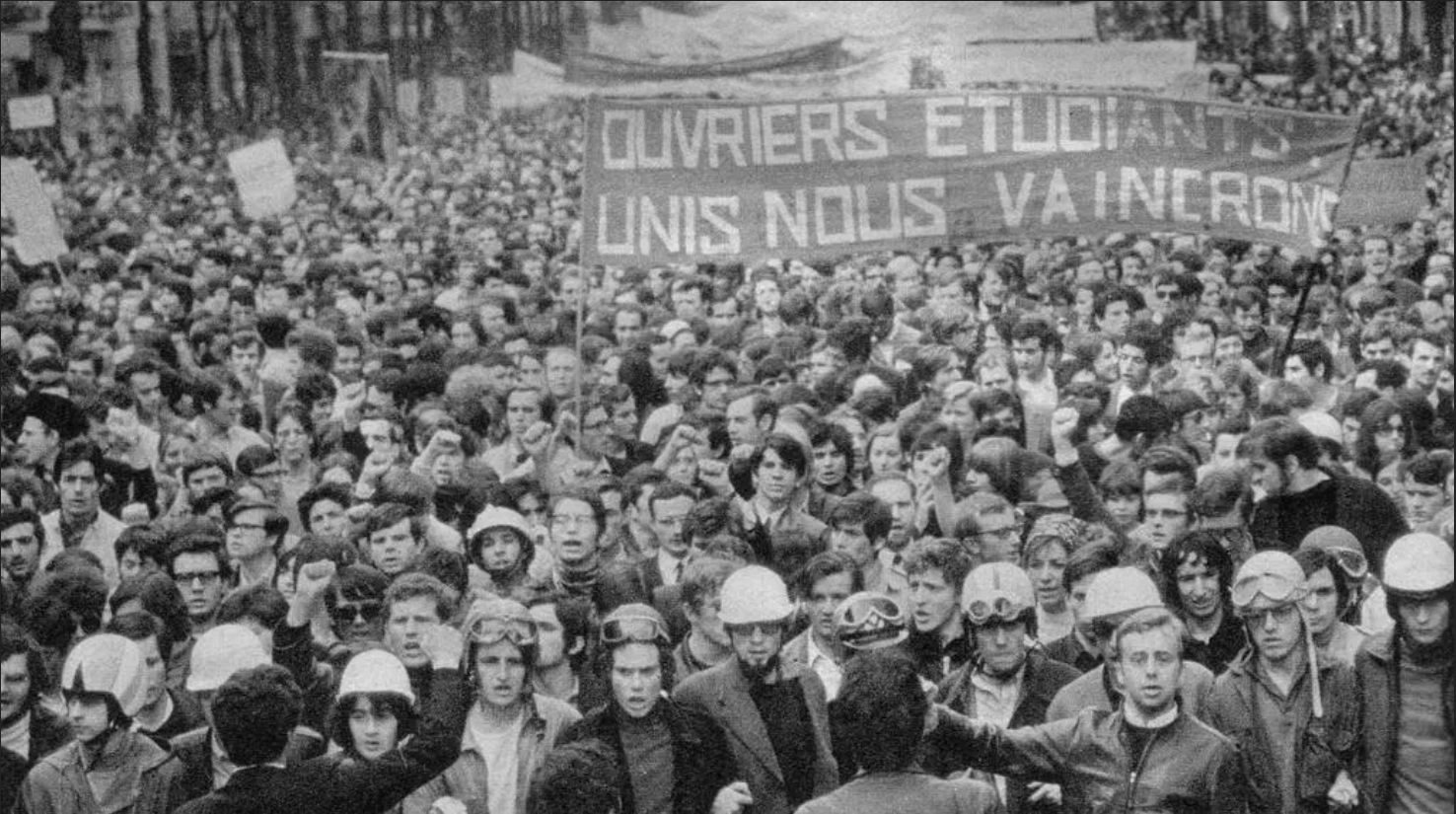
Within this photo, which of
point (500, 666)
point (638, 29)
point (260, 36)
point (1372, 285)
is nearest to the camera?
point (500, 666)

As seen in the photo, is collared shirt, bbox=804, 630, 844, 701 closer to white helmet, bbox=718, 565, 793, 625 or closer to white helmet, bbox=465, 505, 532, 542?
white helmet, bbox=718, 565, 793, 625

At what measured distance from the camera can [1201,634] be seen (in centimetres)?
682

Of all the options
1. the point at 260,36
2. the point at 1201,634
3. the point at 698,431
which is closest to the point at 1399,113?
the point at 698,431

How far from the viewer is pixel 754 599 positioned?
6.18m

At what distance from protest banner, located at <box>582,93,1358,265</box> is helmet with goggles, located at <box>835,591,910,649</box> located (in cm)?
393

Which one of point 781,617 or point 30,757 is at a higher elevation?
point 781,617

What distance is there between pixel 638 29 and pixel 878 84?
59.5 ft

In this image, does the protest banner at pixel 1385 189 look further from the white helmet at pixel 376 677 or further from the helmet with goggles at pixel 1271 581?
the white helmet at pixel 376 677

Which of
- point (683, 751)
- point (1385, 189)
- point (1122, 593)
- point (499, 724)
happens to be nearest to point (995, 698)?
point (1122, 593)

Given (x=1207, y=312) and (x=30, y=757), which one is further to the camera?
(x=1207, y=312)

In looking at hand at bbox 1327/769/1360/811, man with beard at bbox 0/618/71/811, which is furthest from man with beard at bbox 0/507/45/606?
hand at bbox 1327/769/1360/811

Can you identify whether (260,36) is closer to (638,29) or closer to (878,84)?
(638,29)

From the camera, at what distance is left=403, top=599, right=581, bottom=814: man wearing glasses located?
6.02 metres

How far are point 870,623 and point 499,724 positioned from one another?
92cm
